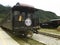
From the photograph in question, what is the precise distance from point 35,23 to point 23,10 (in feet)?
5.42

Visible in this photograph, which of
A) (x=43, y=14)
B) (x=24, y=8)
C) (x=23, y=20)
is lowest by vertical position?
(x=43, y=14)

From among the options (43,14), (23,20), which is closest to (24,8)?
(23,20)

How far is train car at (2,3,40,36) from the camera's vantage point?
20531 millimetres

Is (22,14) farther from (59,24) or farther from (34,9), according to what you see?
(59,24)

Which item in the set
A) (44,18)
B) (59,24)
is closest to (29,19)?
(59,24)

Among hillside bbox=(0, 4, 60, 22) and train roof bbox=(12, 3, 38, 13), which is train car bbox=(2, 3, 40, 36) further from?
hillside bbox=(0, 4, 60, 22)

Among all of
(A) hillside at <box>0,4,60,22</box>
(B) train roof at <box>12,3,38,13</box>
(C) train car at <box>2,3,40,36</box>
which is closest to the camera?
(C) train car at <box>2,3,40,36</box>

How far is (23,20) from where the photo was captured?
20516 mm

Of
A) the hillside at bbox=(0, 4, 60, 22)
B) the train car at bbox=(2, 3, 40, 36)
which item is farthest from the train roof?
the hillside at bbox=(0, 4, 60, 22)

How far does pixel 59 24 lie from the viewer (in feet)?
131

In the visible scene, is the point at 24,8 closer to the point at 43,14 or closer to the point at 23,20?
the point at 23,20

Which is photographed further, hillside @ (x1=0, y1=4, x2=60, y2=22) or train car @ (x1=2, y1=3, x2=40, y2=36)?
hillside @ (x1=0, y1=4, x2=60, y2=22)

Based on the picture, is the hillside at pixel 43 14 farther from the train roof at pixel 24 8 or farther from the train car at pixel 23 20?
the train car at pixel 23 20

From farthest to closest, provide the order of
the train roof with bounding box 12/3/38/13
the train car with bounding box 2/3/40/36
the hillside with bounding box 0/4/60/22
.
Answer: the hillside with bounding box 0/4/60/22, the train roof with bounding box 12/3/38/13, the train car with bounding box 2/3/40/36
